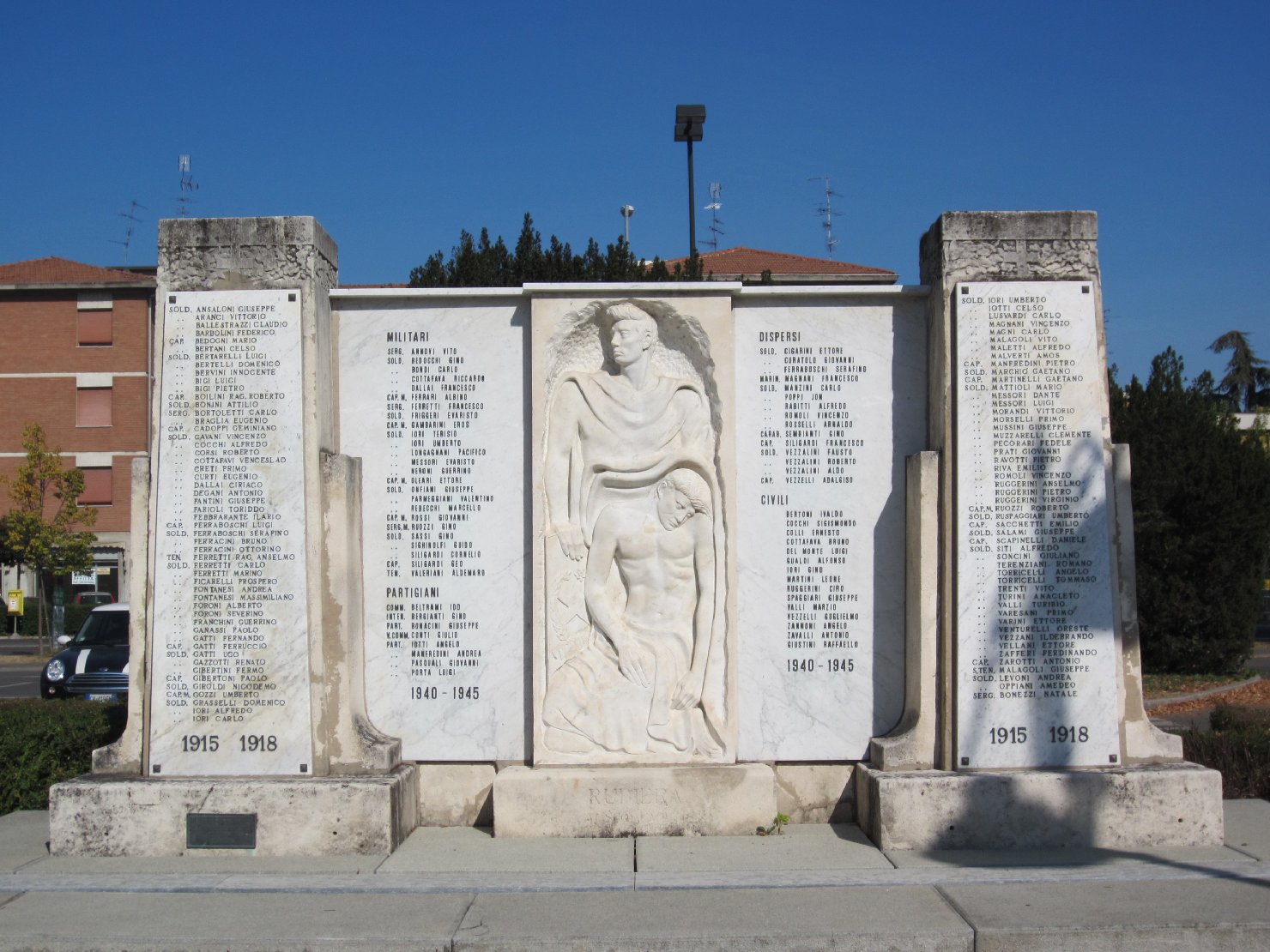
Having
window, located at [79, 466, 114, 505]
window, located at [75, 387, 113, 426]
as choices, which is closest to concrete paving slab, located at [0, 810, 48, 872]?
window, located at [79, 466, 114, 505]

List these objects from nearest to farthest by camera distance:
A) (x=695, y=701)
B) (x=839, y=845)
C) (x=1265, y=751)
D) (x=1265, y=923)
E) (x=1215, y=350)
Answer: (x=1265, y=923) → (x=839, y=845) → (x=695, y=701) → (x=1265, y=751) → (x=1215, y=350)

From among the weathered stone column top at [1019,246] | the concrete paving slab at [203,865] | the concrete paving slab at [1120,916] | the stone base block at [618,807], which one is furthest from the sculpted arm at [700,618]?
the weathered stone column top at [1019,246]

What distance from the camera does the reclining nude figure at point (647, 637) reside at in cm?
698

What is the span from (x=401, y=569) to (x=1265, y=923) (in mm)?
5307

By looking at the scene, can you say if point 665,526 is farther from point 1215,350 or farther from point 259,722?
point 1215,350

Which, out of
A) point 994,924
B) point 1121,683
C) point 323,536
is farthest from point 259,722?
point 1121,683

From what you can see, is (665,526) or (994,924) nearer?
(994,924)

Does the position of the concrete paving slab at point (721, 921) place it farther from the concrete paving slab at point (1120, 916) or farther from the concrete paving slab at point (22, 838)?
the concrete paving slab at point (22, 838)

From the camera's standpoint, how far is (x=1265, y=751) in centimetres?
800

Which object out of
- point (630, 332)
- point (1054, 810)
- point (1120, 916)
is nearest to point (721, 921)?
point (1120, 916)

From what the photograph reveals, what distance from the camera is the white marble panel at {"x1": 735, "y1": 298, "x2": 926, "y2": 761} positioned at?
7133 millimetres

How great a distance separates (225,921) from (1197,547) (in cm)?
1836

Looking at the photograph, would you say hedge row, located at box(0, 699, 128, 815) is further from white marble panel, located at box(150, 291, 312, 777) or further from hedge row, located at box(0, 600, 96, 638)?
hedge row, located at box(0, 600, 96, 638)

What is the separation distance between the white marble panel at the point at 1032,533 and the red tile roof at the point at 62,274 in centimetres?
3737
